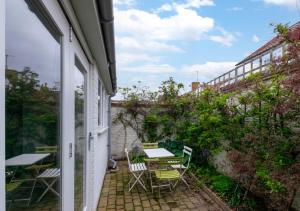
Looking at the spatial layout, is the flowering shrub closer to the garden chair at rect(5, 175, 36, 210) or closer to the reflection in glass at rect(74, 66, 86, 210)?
the reflection in glass at rect(74, 66, 86, 210)

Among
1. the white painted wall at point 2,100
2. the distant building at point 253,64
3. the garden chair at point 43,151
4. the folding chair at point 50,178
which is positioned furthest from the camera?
the distant building at point 253,64

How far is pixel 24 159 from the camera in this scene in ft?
4.06

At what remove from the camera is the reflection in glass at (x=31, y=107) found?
1.08m

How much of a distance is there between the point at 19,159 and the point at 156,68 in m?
14.2

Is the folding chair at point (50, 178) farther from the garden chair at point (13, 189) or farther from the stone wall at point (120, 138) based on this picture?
the stone wall at point (120, 138)

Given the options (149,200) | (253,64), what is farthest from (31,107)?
(253,64)

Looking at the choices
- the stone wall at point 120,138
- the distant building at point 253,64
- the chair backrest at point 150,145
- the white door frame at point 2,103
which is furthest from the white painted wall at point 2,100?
the stone wall at point 120,138

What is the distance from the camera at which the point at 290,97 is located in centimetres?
322

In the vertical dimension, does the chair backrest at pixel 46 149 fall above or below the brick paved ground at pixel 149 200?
above

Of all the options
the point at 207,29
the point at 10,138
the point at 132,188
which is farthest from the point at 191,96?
the point at 10,138

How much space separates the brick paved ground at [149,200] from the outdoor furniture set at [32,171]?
3275 millimetres

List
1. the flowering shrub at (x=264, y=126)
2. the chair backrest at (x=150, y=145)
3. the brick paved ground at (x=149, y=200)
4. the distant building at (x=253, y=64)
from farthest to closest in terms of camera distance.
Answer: the chair backrest at (x=150, y=145), the distant building at (x=253, y=64), the brick paved ground at (x=149, y=200), the flowering shrub at (x=264, y=126)

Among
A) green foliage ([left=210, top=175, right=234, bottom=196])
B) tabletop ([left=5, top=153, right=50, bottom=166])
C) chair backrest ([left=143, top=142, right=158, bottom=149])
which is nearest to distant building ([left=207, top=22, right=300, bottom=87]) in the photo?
green foliage ([left=210, top=175, right=234, bottom=196])

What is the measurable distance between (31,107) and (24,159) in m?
0.28
